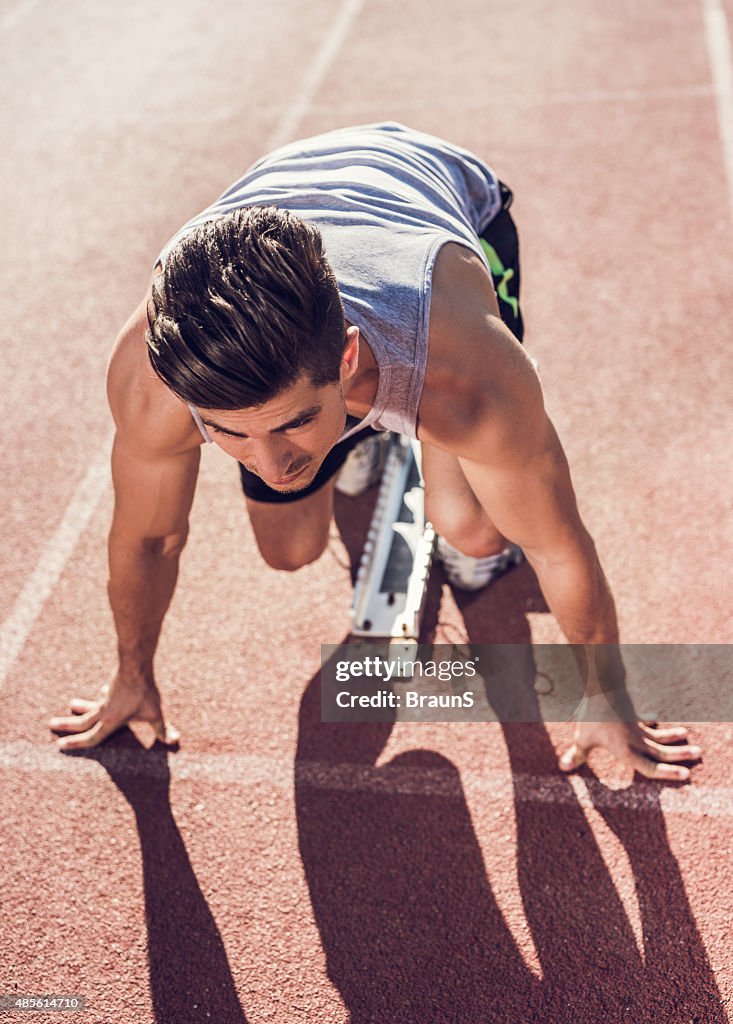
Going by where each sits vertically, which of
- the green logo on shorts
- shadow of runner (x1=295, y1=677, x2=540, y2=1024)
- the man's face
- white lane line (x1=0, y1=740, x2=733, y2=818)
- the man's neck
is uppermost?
the green logo on shorts

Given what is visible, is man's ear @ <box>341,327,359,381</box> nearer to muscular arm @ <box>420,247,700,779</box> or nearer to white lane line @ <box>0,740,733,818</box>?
muscular arm @ <box>420,247,700,779</box>

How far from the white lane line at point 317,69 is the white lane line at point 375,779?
5.18m

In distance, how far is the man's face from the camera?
79.2 inches

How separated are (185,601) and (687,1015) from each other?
2.31m

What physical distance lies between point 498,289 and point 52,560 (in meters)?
2.28

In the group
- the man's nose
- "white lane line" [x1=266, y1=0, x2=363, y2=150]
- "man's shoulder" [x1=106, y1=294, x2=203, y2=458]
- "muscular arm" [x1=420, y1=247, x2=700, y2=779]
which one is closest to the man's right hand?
"man's shoulder" [x1=106, y1=294, x2=203, y2=458]

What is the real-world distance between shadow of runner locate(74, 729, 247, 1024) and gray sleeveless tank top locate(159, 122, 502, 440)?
1.48 meters

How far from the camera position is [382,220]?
92.2 inches

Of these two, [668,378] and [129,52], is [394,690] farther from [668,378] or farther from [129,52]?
[129,52]

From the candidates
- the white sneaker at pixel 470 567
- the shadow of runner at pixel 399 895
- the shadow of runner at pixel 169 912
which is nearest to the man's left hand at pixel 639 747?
the shadow of runner at pixel 399 895

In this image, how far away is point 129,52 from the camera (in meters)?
8.77

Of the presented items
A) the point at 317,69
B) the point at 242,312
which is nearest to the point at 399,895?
the point at 242,312

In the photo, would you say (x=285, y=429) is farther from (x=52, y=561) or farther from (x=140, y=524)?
(x=52, y=561)

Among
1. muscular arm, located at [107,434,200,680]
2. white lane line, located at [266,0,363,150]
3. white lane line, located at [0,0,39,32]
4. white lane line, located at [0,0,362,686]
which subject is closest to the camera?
muscular arm, located at [107,434,200,680]
